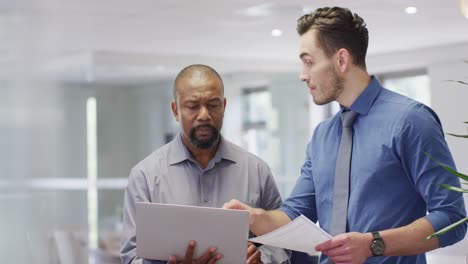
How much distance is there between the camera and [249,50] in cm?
852

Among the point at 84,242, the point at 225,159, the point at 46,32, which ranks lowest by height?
the point at 84,242

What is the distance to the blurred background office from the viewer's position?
17.4 ft

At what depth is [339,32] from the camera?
2.39 metres

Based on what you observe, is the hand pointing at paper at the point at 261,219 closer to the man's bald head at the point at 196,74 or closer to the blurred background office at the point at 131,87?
the man's bald head at the point at 196,74

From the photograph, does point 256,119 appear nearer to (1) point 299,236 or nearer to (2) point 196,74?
(2) point 196,74

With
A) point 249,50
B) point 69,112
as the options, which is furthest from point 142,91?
point 69,112

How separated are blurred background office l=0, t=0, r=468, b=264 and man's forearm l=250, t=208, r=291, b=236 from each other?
1.03 m

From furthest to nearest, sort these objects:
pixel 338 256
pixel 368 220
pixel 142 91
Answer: pixel 142 91 → pixel 368 220 → pixel 338 256

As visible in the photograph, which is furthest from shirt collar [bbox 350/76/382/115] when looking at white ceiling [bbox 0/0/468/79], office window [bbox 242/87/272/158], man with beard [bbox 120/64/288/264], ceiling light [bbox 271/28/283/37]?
office window [bbox 242/87/272/158]

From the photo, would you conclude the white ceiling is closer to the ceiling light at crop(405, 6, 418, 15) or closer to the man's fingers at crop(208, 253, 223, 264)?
the ceiling light at crop(405, 6, 418, 15)

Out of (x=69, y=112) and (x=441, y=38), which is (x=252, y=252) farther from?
(x=441, y=38)

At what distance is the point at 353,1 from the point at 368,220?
3.72 m

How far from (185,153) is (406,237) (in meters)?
0.96

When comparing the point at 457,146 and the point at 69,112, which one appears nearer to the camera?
the point at 69,112
